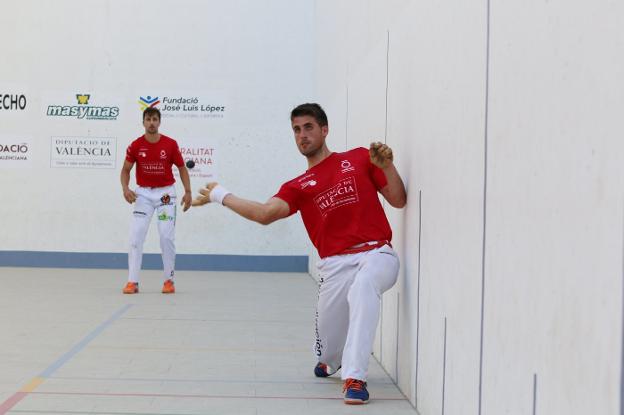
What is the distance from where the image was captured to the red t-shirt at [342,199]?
3197 mm

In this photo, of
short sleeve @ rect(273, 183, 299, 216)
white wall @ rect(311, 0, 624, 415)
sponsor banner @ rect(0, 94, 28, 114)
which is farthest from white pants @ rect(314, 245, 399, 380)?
sponsor banner @ rect(0, 94, 28, 114)

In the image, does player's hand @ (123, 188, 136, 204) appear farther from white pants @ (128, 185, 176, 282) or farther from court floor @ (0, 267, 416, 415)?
court floor @ (0, 267, 416, 415)

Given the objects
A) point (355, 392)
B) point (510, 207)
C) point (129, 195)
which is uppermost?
point (510, 207)

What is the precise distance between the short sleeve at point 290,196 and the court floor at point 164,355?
2.16 feet

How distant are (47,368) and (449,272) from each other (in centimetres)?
182

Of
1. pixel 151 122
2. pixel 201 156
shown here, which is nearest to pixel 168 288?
pixel 151 122

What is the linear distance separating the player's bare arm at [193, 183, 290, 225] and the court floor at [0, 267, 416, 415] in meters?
0.62

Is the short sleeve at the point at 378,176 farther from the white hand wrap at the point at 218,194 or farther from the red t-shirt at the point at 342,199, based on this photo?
the white hand wrap at the point at 218,194

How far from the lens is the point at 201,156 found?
354 inches

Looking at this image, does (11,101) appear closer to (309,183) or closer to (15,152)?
(15,152)

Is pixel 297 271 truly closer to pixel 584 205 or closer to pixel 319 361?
pixel 319 361

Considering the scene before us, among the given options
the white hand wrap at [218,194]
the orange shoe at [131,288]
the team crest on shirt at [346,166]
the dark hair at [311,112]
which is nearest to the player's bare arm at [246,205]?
the white hand wrap at [218,194]

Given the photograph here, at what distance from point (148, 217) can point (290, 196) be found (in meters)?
3.38

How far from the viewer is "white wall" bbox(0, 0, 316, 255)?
8.93 metres
